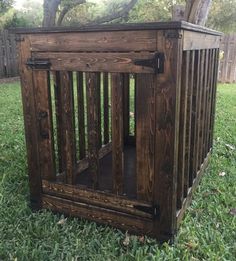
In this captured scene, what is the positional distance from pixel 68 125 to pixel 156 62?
82 centimetres

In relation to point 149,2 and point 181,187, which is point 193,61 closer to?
point 181,187

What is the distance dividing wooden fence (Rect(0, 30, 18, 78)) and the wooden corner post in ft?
34.6

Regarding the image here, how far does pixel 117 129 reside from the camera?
2230mm

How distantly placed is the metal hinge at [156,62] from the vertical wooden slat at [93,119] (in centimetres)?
39

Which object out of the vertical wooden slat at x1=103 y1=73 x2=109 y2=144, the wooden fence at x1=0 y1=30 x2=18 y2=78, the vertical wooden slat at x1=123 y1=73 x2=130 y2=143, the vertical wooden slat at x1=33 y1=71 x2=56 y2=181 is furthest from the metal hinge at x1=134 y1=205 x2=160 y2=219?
the wooden fence at x1=0 y1=30 x2=18 y2=78

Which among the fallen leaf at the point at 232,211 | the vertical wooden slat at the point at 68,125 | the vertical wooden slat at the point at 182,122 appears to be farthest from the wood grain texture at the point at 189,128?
the vertical wooden slat at the point at 68,125

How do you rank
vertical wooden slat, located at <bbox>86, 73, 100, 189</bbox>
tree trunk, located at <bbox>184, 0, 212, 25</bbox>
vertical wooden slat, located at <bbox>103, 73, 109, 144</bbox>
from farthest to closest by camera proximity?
1. tree trunk, located at <bbox>184, 0, 212, 25</bbox>
2. vertical wooden slat, located at <bbox>103, 73, 109, 144</bbox>
3. vertical wooden slat, located at <bbox>86, 73, 100, 189</bbox>

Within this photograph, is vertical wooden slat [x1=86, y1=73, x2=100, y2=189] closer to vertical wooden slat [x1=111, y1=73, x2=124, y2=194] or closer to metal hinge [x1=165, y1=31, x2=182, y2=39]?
vertical wooden slat [x1=111, y1=73, x2=124, y2=194]

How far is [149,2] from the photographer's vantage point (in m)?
18.5

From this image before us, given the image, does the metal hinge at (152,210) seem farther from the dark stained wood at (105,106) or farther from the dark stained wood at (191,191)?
the dark stained wood at (105,106)

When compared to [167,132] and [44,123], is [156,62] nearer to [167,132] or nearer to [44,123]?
[167,132]

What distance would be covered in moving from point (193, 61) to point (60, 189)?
4.55ft

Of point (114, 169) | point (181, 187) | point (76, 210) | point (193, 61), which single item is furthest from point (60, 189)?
point (193, 61)

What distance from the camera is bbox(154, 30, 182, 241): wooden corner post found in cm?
191
